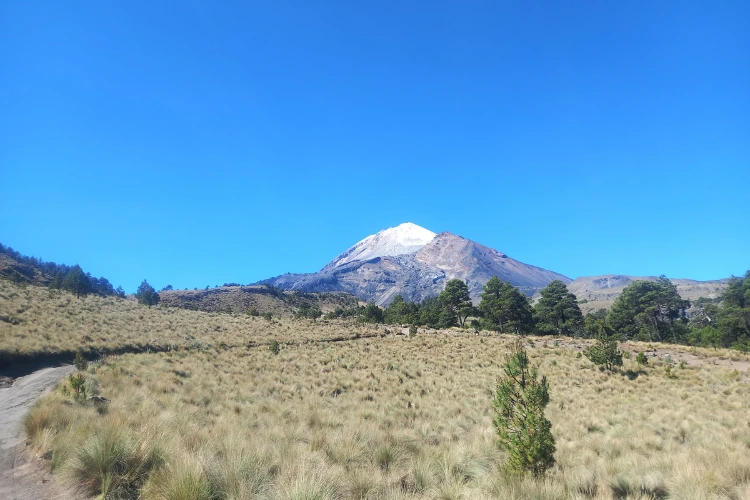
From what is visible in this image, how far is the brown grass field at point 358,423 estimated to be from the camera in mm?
5812

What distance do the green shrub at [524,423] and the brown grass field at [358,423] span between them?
406 millimetres

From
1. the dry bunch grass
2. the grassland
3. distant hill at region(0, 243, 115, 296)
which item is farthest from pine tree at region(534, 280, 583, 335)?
distant hill at region(0, 243, 115, 296)

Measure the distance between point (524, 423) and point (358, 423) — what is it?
5.25 metres

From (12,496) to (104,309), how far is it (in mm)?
49655

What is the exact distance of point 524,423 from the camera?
7.67 m

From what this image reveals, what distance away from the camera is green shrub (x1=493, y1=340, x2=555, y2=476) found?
7203 mm

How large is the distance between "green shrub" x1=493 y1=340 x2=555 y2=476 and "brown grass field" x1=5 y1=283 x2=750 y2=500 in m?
0.41

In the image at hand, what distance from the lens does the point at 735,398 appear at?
18.9m

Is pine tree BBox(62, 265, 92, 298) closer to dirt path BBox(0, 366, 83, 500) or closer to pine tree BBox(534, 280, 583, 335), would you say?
dirt path BBox(0, 366, 83, 500)

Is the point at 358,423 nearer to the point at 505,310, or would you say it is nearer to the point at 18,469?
the point at 18,469

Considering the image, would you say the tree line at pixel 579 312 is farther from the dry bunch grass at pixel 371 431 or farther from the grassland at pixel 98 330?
the dry bunch grass at pixel 371 431

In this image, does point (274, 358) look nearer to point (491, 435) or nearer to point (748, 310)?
point (491, 435)

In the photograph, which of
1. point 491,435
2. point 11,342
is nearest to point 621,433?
point 491,435

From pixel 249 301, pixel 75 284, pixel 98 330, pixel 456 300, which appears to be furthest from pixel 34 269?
pixel 456 300
